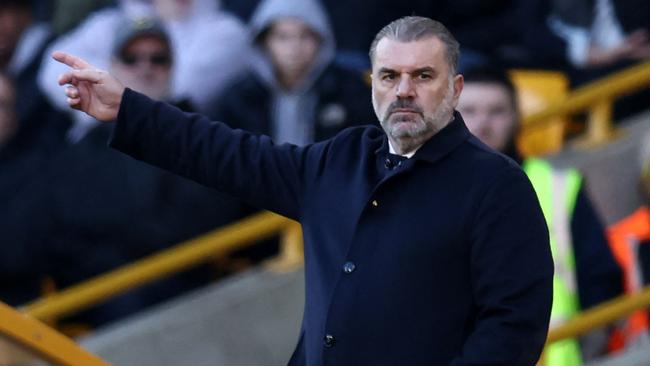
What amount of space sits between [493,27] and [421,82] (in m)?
4.05

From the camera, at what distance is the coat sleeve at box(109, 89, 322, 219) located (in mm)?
3727

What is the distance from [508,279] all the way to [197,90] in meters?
3.97

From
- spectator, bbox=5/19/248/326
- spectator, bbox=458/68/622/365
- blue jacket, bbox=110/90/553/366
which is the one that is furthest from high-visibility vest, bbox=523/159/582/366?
blue jacket, bbox=110/90/553/366

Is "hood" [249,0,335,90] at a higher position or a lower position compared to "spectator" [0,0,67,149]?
higher

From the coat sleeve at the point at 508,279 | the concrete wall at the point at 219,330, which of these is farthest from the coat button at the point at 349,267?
the concrete wall at the point at 219,330

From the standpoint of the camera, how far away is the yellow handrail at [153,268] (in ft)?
21.6

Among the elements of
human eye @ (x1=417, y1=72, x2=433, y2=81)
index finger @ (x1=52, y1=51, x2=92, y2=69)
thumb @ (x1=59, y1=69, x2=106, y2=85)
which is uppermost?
human eye @ (x1=417, y1=72, x2=433, y2=81)

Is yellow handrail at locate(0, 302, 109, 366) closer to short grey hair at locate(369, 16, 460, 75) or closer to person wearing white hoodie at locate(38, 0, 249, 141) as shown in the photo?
short grey hair at locate(369, 16, 460, 75)

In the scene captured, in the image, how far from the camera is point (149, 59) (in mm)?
7066

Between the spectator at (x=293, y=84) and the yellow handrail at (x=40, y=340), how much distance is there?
3.23m

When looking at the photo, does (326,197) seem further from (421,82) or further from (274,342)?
(274,342)

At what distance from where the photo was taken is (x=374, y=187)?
141 inches

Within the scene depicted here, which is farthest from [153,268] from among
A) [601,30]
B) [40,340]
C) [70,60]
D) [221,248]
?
[70,60]

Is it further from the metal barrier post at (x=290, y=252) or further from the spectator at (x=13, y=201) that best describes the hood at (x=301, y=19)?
the spectator at (x=13, y=201)
